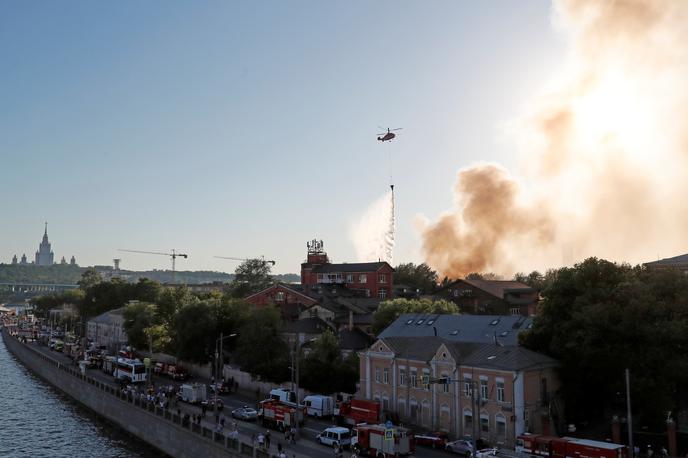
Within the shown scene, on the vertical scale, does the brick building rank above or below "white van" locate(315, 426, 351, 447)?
above

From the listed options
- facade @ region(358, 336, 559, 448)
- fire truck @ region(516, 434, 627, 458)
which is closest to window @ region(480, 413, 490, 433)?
facade @ region(358, 336, 559, 448)

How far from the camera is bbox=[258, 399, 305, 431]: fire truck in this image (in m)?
58.1

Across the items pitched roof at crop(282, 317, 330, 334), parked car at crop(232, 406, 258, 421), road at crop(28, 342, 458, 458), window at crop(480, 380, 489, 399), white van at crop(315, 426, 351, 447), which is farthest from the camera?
pitched roof at crop(282, 317, 330, 334)

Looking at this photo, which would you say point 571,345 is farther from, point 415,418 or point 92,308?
point 92,308

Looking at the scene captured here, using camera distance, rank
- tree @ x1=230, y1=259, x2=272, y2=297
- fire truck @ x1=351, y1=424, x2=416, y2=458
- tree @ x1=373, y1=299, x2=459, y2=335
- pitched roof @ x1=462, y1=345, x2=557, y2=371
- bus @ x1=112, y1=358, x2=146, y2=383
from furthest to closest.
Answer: tree @ x1=230, y1=259, x2=272, y2=297 → bus @ x1=112, y1=358, x2=146, y2=383 → tree @ x1=373, y1=299, x2=459, y2=335 → pitched roof @ x1=462, y1=345, x2=557, y2=371 → fire truck @ x1=351, y1=424, x2=416, y2=458

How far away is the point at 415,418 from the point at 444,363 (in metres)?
7.31

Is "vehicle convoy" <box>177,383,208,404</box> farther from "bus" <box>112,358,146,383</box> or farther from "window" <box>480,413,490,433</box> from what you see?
"window" <box>480,413,490,433</box>

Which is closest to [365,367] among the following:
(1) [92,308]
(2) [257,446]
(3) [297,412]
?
(3) [297,412]

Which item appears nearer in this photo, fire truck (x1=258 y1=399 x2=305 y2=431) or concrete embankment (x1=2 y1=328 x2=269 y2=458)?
concrete embankment (x1=2 y1=328 x2=269 y2=458)

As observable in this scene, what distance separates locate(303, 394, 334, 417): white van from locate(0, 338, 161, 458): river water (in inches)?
691

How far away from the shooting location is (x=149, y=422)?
219 ft

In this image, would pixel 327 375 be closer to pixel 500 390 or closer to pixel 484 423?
pixel 484 423

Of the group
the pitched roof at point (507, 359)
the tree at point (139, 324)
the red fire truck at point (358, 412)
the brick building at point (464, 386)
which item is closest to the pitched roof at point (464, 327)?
the brick building at point (464, 386)

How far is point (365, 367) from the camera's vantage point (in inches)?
2648
